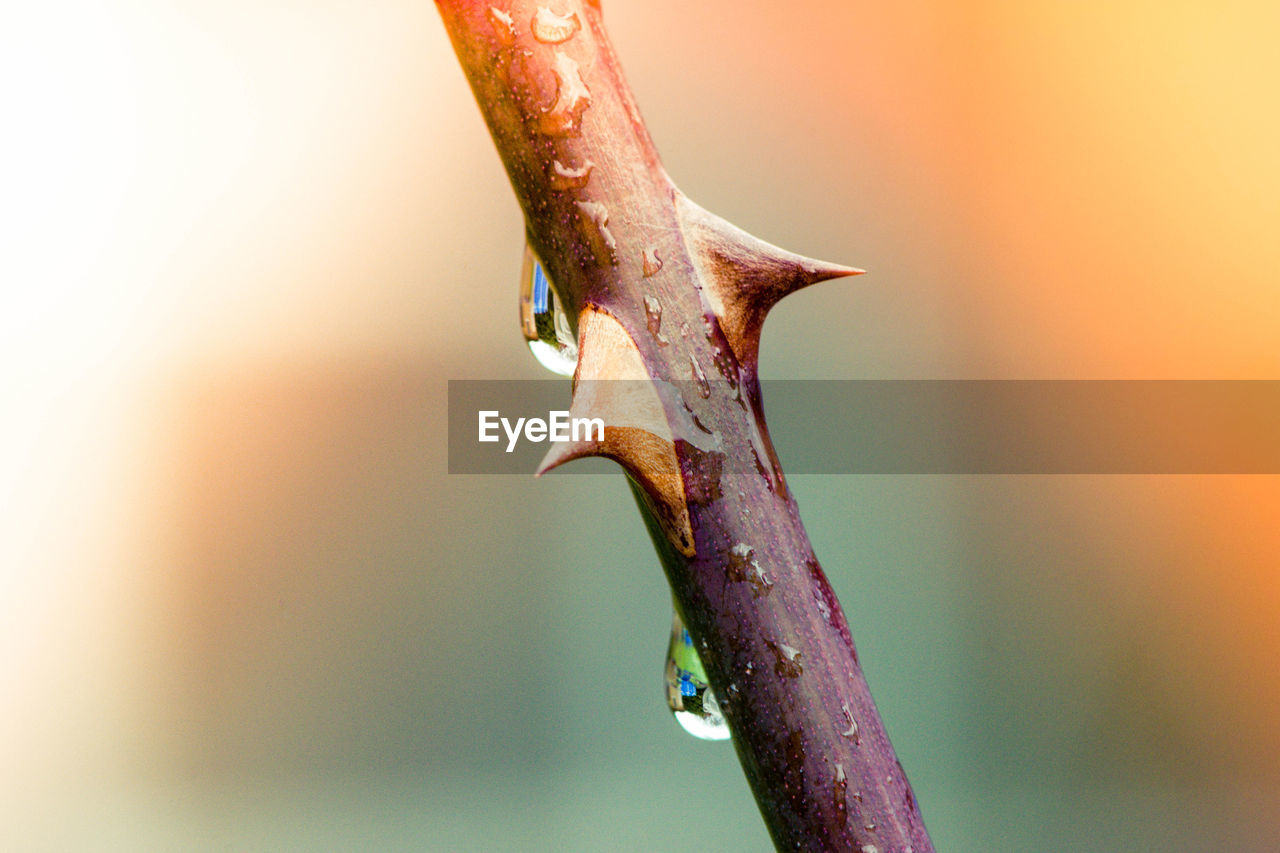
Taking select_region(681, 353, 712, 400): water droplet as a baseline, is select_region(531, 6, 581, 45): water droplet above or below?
above

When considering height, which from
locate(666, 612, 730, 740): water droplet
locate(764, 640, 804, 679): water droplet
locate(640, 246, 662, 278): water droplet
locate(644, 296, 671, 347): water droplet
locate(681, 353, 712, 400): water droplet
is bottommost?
locate(666, 612, 730, 740): water droplet

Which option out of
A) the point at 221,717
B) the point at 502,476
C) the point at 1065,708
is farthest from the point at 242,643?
the point at 1065,708

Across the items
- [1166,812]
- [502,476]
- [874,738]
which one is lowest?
[1166,812]

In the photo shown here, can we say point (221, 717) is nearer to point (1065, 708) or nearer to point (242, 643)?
point (242, 643)
